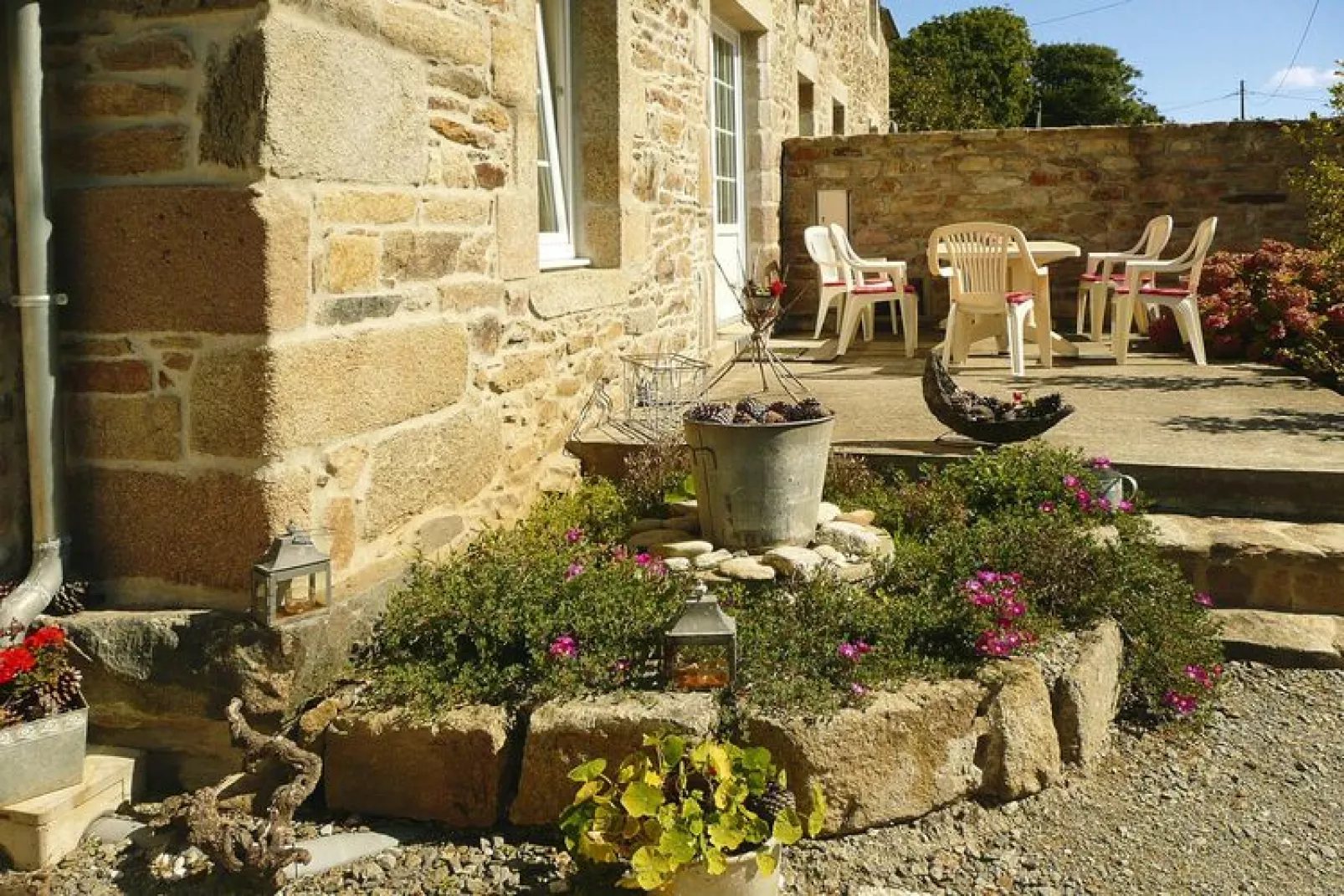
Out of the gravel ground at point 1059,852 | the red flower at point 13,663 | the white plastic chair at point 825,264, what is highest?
the white plastic chair at point 825,264

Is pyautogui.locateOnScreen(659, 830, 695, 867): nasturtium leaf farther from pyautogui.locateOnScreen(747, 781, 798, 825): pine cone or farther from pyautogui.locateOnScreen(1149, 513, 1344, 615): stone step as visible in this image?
pyautogui.locateOnScreen(1149, 513, 1344, 615): stone step

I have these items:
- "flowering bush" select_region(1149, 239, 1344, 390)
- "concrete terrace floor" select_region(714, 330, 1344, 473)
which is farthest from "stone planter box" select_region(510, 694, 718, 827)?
"flowering bush" select_region(1149, 239, 1344, 390)

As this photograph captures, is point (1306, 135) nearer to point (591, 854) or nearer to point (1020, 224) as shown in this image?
point (1020, 224)

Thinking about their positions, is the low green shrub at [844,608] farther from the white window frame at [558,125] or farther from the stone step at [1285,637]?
the white window frame at [558,125]

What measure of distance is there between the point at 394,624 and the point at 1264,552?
10.2ft

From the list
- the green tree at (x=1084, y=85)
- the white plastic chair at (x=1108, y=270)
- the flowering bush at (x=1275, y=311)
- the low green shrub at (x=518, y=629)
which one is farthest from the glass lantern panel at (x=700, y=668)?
the green tree at (x=1084, y=85)

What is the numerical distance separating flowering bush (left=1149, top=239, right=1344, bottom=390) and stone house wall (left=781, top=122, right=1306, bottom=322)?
1159 mm

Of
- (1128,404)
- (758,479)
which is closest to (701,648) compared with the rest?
(758,479)

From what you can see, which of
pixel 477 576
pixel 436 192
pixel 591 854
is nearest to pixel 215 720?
pixel 477 576

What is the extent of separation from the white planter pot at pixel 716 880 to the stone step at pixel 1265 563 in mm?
2518

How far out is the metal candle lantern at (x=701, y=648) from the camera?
3363 millimetres

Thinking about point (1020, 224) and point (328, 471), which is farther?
point (1020, 224)

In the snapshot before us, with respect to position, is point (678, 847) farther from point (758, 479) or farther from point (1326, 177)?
point (1326, 177)

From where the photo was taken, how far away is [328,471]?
3562 mm
